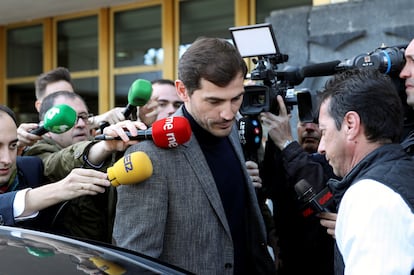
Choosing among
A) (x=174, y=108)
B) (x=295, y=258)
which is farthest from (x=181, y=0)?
(x=295, y=258)

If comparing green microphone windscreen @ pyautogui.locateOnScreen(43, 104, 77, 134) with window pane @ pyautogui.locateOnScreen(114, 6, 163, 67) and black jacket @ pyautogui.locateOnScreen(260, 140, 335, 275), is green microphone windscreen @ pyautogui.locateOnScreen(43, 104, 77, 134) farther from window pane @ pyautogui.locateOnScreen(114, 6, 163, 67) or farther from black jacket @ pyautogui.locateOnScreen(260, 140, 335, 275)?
window pane @ pyautogui.locateOnScreen(114, 6, 163, 67)

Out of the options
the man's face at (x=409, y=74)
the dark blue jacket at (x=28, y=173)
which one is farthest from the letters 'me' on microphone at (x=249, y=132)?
the dark blue jacket at (x=28, y=173)

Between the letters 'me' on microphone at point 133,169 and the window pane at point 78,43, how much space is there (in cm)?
615

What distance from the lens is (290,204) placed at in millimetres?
3039

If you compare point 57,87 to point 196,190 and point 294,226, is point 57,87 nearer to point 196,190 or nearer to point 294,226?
point 294,226

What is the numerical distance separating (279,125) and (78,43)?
5959 millimetres

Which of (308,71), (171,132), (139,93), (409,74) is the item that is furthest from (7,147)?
(409,74)

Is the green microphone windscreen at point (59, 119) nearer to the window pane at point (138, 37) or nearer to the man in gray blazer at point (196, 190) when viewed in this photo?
the man in gray blazer at point (196, 190)

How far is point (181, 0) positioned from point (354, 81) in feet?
18.2

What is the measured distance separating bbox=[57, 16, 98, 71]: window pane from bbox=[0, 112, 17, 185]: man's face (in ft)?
18.3

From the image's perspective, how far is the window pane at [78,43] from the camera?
8.16 m

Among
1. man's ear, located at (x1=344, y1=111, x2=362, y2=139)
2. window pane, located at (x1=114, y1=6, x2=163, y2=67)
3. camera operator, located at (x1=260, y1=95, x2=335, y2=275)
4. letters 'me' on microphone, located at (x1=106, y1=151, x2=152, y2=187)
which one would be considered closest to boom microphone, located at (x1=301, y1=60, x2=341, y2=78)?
camera operator, located at (x1=260, y1=95, x2=335, y2=275)

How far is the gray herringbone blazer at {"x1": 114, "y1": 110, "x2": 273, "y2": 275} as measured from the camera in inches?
87.1

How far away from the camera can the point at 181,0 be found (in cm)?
738
